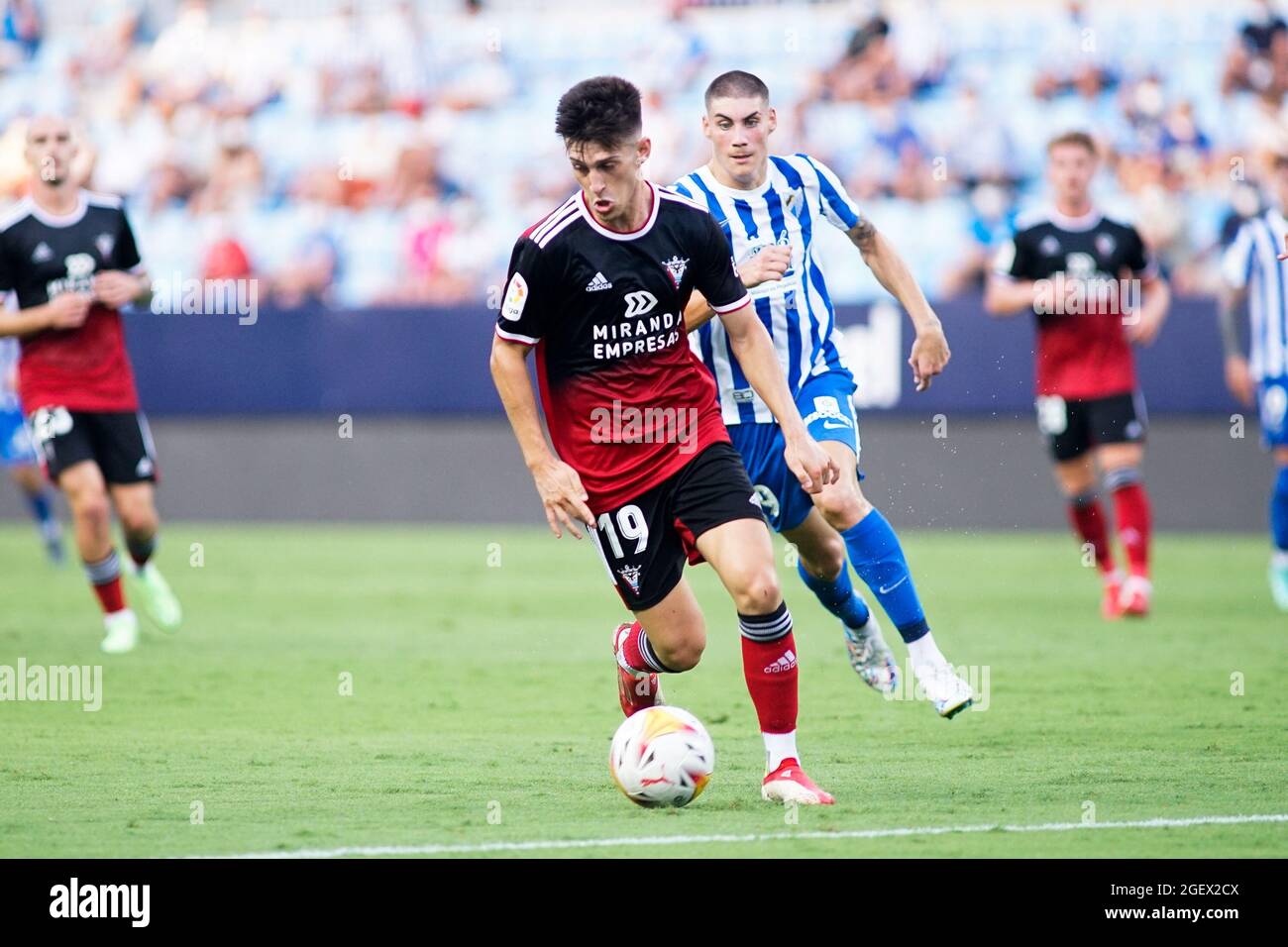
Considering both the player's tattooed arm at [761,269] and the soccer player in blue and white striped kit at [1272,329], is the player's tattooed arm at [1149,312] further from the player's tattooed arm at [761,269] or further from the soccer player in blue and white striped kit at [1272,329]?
the player's tattooed arm at [761,269]

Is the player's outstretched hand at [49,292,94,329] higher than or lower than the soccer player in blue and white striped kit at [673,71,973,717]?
higher

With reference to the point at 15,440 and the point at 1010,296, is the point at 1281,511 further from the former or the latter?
the point at 15,440

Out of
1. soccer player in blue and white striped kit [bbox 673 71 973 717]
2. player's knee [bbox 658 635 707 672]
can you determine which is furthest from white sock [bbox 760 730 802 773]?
soccer player in blue and white striped kit [bbox 673 71 973 717]

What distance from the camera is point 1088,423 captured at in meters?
12.0

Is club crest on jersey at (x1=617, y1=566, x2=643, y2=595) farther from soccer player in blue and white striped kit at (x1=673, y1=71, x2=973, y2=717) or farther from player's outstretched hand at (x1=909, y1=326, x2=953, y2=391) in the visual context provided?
player's outstretched hand at (x1=909, y1=326, x2=953, y2=391)

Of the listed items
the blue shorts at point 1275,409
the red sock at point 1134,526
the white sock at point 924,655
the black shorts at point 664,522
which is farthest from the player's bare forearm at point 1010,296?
the black shorts at point 664,522

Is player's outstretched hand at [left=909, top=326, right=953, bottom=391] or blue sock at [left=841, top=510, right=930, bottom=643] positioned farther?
player's outstretched hand at [left=909, top=326, right=953, bottom=391]

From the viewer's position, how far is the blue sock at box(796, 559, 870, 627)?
7715 millimetres

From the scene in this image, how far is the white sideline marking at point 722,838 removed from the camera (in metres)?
5.29

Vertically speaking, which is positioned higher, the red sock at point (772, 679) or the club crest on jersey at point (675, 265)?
the club crest on jersey at point (675, 265)

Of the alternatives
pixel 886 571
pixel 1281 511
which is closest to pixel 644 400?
pixel 886 571

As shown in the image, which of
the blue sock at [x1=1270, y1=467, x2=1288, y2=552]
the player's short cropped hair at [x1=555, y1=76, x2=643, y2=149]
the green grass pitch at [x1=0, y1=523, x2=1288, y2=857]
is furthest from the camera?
the blue sock at [x1=1270, y1=467, x2=1288, y2=552]

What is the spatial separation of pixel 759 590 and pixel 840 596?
5.76ft

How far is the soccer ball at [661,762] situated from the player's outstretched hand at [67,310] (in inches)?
203
